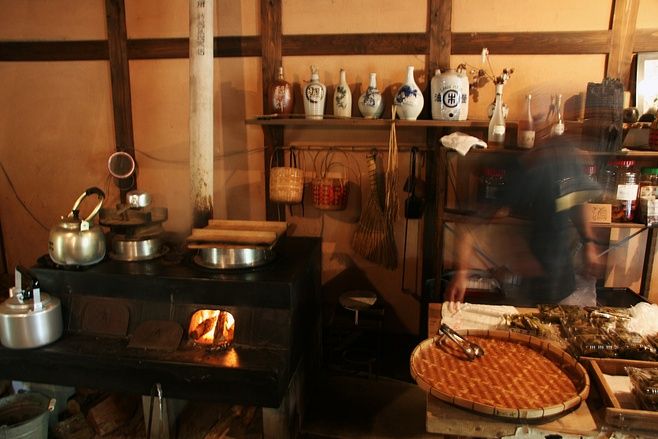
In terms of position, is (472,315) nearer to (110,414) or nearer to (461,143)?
A: (461,143)

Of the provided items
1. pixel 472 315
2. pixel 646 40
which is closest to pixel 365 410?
pixel 472 315

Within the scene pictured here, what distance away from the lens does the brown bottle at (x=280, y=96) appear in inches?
114

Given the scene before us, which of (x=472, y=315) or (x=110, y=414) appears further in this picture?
(x=110, y=414)

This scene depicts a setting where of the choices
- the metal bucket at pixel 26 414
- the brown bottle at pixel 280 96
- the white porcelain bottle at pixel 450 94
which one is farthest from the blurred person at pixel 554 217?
the metal bucket at pixel 26 414

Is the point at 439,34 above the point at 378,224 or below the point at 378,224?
above

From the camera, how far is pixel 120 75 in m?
3.27

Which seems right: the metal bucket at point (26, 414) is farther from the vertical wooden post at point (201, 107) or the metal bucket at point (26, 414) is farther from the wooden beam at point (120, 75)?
the wooden beam at point (120, 75)

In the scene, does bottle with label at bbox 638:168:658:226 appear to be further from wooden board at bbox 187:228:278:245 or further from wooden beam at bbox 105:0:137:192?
wooden beam at bbox 105:0:137:192

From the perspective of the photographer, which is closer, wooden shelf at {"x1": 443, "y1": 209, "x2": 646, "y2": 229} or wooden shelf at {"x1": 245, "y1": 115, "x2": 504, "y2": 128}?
wooden shelf at {"x1": 443, "y1": 209, "x2": 646, "y2": 229}

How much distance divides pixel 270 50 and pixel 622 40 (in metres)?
2.32

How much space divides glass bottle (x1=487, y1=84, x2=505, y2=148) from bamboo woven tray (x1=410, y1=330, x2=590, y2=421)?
1.43 metres

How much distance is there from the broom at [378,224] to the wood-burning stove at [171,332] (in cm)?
88

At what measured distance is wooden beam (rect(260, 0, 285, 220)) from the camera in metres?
3.03

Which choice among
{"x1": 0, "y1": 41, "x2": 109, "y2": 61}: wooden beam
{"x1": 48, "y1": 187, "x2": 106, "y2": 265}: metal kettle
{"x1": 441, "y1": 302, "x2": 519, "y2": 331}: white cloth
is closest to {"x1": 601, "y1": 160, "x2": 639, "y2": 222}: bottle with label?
{"x1": 441, "y1": 302, "x2": 519, "y2": 331}: white cloth
